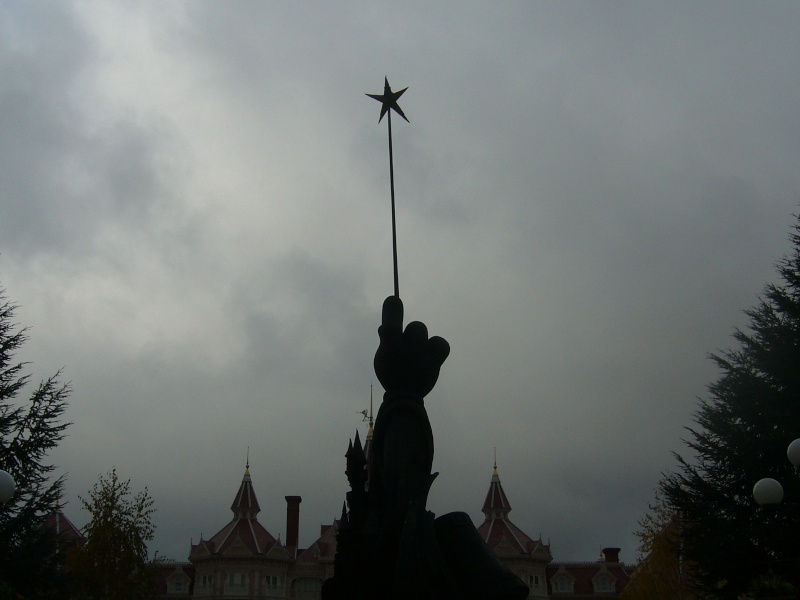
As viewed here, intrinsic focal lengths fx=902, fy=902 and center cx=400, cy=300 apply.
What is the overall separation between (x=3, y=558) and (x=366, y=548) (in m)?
20.0

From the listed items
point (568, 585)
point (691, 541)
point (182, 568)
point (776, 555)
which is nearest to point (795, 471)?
point (776, 555)

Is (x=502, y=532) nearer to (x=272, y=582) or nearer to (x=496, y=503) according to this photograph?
(x=496, y=503)

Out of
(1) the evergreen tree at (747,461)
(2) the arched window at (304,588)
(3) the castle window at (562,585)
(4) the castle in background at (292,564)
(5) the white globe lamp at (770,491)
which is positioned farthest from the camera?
(3) the castle window at (562,585)

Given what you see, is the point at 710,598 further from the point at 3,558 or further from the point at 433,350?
the point at 3,558

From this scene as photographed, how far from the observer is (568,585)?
73.2m

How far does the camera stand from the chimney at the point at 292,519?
2783 inches

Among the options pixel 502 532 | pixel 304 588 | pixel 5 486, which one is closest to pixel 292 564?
pixel 304 588

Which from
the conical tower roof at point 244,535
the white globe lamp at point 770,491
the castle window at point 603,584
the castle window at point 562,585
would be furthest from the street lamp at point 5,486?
the castle window at point 603,584

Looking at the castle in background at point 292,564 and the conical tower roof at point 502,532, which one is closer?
the castle in background at point 292,564

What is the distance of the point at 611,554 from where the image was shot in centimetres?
7712

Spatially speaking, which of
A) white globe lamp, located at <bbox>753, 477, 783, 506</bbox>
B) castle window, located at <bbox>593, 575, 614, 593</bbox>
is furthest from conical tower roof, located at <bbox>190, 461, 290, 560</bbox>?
white globe lamp, located at <bbox>753, 477, 783, 506</bbox>

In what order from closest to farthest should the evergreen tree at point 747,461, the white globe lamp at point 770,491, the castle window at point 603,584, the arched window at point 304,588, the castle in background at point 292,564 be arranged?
the white globe lamp at point 770,491 < the evergreen tree at point 747,461 < the castle in background at point 292,564 < the arched window at point 304,588 < the castle window at point 603,584

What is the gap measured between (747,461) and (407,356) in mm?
17714

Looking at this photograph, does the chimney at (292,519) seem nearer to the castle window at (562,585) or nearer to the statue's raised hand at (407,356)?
the castle window at (562,585)
